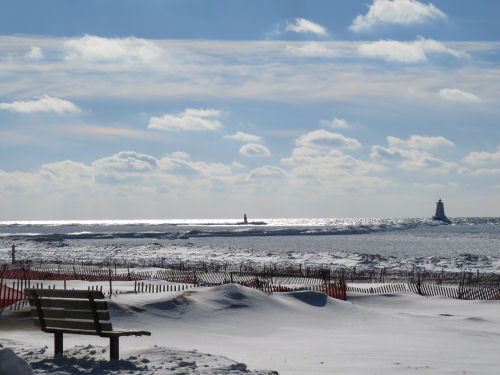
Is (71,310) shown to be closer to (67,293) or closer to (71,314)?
(71,314)

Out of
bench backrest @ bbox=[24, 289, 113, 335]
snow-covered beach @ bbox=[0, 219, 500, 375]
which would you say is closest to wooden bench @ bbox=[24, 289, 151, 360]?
bench backrest @ bbox=[24, 289, 113, 335]

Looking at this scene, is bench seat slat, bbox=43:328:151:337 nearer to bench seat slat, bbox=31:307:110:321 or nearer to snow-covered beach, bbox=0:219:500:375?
bench seat slat, bbox=31:307:110:321

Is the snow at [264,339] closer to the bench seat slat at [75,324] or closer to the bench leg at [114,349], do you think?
the bench leg at [114,349]

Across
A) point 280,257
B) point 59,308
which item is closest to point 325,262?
point 280,257

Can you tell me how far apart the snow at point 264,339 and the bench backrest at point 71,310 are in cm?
48

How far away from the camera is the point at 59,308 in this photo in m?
10.3

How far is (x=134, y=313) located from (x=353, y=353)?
613 cm

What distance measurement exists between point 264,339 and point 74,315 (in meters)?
5.60

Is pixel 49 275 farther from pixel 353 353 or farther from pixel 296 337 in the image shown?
pixel 353 353

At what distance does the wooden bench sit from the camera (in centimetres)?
961

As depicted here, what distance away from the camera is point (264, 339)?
14.4 m

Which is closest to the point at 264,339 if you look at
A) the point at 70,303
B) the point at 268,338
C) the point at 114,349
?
the point at 268,338

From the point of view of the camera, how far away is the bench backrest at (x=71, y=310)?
31.8 feet

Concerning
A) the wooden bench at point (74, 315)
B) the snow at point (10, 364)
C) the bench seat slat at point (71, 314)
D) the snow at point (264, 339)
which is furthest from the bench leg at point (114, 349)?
the snow at point (10, 364)
